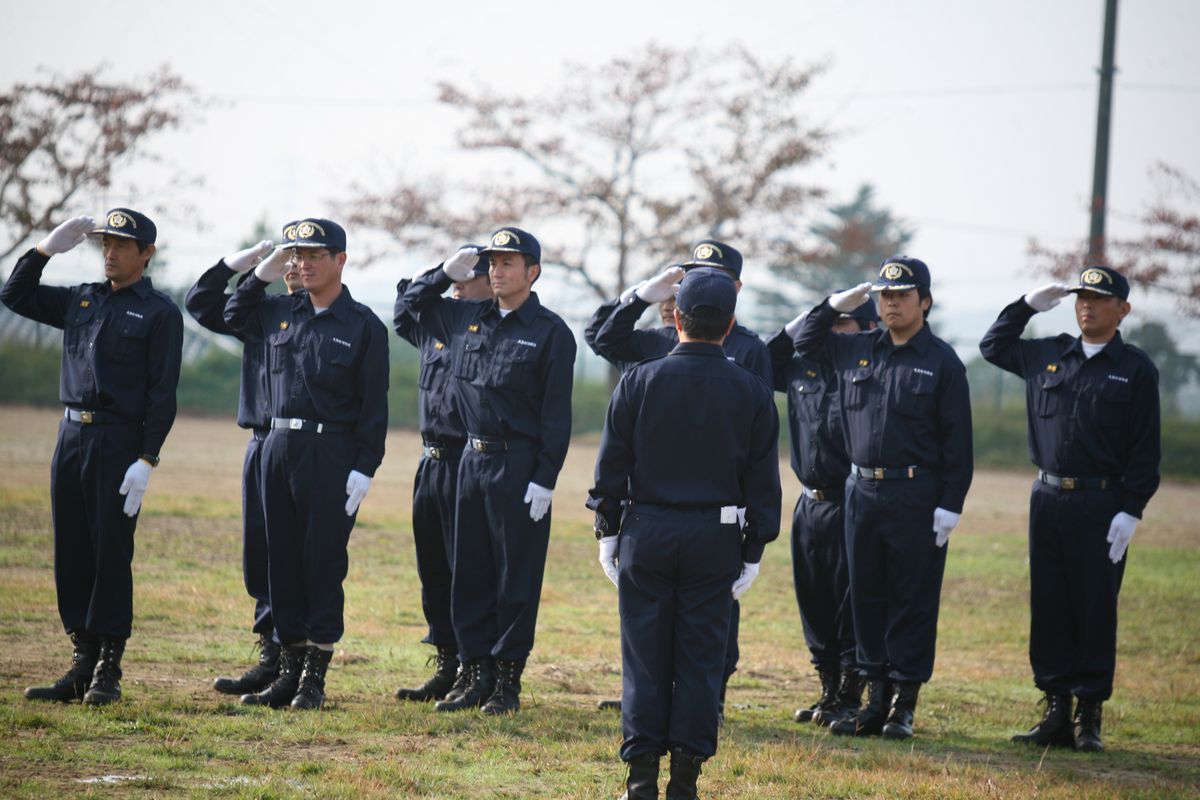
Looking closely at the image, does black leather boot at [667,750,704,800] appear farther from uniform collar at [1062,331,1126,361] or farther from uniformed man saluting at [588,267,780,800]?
uniform collar at [1062,331,1126,361]

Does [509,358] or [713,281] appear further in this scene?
[509,358]

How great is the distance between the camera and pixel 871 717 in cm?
743

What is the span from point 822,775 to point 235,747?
2.66m

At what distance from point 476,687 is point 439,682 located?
36 cm

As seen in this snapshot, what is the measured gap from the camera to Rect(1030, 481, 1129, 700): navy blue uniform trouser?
A: 7.39 m

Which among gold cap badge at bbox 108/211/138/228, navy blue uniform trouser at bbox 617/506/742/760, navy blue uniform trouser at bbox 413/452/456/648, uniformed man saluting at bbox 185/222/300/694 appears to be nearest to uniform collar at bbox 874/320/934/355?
navy blue uniform trouser at bbox 617/506/742/760

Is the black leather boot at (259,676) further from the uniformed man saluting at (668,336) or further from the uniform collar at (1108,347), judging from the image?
the uniform collar at (1108,347)

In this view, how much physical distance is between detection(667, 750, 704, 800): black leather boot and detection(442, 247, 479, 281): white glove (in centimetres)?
329

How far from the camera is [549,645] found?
958 cm

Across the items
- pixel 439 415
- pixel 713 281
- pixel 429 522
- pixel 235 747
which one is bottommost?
pixel 235 747

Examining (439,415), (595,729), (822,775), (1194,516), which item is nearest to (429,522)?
(439,415)

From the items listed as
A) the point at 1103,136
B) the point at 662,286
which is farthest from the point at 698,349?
the point at 1103,136

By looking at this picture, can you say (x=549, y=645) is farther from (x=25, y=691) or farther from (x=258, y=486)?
(x=25, y=691)

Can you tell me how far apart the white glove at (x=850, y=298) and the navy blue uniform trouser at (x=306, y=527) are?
2.83m
